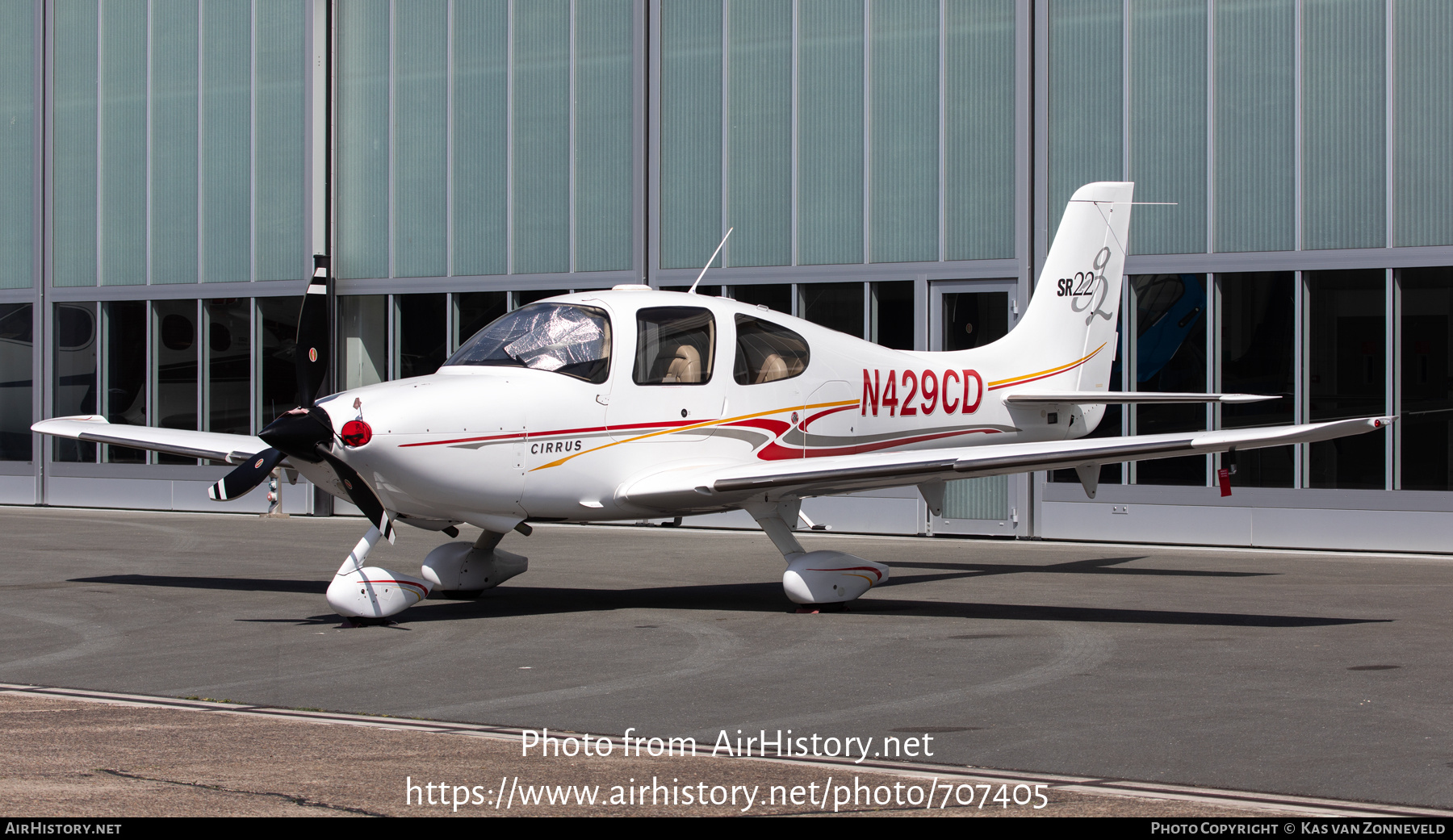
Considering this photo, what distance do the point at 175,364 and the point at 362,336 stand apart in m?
3.54

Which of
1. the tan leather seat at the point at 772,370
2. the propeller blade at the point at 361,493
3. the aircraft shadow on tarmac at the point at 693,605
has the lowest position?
the aircraft shadow on tarmac at the point at 693,605

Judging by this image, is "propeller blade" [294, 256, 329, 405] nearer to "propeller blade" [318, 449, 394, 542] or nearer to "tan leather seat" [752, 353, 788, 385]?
"propeller blade" [318, 449, 394, 542]

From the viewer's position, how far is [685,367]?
37.6ft

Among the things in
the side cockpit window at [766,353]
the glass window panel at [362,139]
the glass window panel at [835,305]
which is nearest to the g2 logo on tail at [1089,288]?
the side cockpit window at [766,353]

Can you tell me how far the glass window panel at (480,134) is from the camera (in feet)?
73.2

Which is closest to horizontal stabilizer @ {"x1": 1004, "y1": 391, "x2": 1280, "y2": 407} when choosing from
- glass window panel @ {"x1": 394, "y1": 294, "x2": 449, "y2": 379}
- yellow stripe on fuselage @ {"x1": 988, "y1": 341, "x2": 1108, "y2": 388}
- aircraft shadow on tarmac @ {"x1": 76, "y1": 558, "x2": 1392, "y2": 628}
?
yellow stripe on fuselage @ {"x1": 988, "y1": 341, "x2": 1108, "y2": 388}

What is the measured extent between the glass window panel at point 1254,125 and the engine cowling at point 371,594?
11531mm

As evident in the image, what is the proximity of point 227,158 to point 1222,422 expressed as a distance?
1619cm

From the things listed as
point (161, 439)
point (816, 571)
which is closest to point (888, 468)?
point (816, 571)

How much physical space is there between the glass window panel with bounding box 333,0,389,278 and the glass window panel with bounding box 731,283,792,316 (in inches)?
238

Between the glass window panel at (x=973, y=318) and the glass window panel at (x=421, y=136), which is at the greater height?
the glass window panel at (x=421, y=136)

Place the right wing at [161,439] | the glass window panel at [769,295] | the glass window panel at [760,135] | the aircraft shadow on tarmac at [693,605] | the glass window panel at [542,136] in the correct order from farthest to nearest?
1. the glass window panel at [542,136]
2. the glass window panel at [769,295]
3. the glass window panel at [760,135]
4. the right wing at [161,439]
5. the aircraft shadow on tarmac at [693,605]

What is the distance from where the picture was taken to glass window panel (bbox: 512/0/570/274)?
21.9m

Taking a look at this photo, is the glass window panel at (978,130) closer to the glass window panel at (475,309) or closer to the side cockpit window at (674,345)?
the glass window panel at (475,309)
